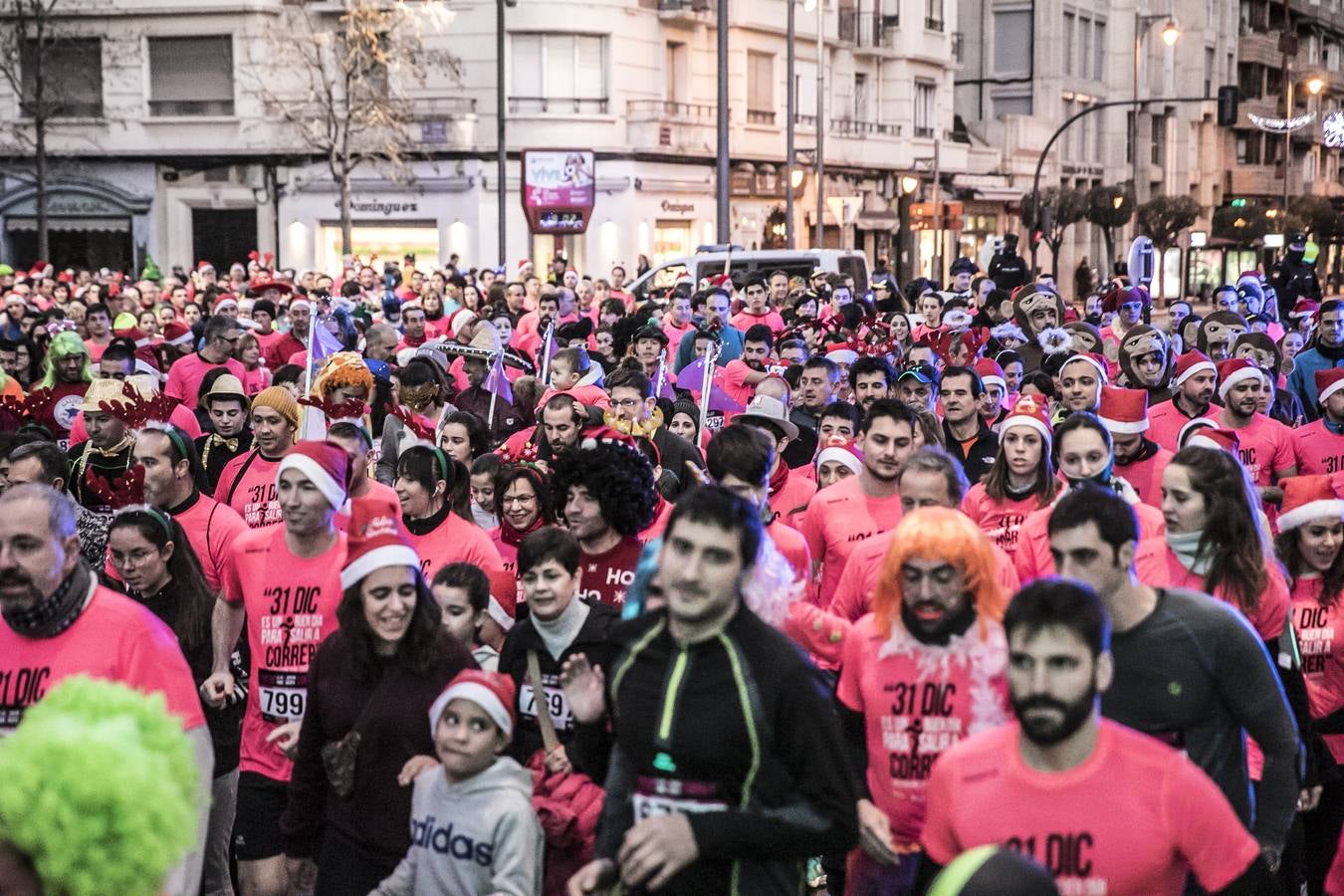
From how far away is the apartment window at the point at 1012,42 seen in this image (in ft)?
224

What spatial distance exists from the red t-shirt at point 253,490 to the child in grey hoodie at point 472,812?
3.33 m

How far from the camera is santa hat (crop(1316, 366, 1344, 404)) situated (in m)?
10.6

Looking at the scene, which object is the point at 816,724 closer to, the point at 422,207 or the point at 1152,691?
the point at 1152,691

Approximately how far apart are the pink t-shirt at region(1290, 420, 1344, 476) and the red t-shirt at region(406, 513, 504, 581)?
15.8 feet

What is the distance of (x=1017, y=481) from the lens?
8.12 metres

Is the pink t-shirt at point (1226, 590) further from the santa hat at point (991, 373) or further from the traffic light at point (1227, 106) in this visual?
the traffic light at point (1227, 106)

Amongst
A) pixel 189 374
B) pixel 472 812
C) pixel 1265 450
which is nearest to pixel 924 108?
pixel 189 374

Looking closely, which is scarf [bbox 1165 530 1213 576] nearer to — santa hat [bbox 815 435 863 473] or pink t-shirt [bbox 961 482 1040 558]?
pink t-shirt [bbox 961 482 1040 558]

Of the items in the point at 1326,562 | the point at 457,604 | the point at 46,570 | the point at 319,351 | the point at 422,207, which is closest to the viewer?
the point at 46,570

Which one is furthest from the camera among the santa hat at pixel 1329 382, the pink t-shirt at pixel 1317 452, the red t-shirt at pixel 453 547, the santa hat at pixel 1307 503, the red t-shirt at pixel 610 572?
the santa hat at pixel 1329 382

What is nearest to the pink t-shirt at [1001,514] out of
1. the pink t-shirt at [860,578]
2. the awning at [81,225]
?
the pink t-shirt at [860,578]

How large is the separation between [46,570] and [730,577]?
5.85 ft

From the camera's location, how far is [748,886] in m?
4.49

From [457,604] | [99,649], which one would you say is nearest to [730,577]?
[99,649]
